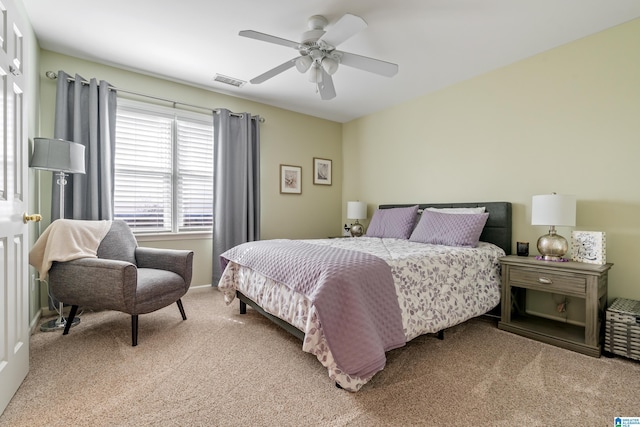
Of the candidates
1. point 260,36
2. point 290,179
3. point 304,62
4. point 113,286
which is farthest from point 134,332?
point 290,179

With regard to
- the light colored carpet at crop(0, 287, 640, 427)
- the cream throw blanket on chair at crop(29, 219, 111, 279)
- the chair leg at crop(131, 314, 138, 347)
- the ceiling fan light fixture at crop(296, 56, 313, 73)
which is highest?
the ceiling fan light fixture at crop(296, 56, 313, 73)

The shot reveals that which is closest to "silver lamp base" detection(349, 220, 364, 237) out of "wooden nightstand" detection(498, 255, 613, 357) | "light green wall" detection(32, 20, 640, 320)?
"light green wall" detection(32, 20, 640, 320)

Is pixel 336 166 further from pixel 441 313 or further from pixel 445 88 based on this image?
pixel 441 313

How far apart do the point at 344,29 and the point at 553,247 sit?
2444 millimetres

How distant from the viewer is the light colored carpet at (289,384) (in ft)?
5.10

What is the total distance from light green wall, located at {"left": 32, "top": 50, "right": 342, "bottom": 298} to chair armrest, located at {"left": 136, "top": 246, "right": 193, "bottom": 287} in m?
0.71

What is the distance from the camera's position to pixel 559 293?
248 cm

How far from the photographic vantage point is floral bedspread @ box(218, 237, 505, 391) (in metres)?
1.84

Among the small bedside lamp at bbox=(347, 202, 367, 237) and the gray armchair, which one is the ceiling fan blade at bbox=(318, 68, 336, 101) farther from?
the gray armchair

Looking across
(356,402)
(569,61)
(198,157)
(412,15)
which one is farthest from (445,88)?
(356,402)

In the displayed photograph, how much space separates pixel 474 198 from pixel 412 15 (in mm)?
2054

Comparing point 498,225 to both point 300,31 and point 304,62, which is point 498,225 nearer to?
point 304,62

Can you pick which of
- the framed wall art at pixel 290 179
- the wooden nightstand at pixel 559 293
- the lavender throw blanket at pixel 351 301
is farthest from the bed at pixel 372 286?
the framed wall art at pixel 290 179

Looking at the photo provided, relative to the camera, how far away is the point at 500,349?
2.35 meters
